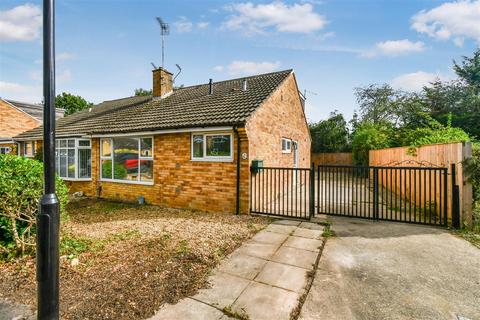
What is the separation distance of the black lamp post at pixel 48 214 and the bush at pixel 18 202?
2.53 metres

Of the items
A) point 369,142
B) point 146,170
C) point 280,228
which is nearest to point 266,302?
point 280,228

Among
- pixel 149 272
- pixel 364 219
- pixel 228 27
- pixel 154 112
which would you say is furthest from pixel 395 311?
pixel 154 112

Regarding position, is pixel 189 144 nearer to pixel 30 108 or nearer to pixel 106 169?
pixel 106 169

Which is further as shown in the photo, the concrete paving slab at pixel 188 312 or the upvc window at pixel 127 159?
the upvc window at pixel 127 159

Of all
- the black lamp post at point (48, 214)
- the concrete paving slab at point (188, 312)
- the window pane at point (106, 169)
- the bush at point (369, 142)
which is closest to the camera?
the black lamp post at point (48, 214)

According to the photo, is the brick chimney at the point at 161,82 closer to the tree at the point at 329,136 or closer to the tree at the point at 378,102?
the tree at the point at 329,136

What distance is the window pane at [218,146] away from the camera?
7.70 meters

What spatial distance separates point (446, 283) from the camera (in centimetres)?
341

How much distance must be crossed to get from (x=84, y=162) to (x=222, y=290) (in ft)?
35.1

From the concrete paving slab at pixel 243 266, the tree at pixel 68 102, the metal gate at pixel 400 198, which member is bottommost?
the concrete paving slab at pixel 243 266

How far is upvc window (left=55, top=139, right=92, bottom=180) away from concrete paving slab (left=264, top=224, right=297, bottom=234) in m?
9.09

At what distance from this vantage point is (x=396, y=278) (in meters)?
3.56

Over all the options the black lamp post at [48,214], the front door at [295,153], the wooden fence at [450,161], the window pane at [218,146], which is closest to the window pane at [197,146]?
the window pane at [218,146]

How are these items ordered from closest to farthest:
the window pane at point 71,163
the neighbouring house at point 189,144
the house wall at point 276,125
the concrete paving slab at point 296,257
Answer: the concrete paving slab at point 296,257
the neighbouring house at point 189,144
the house wall at point 276,125
the window pane at point 71,163
